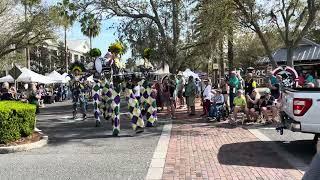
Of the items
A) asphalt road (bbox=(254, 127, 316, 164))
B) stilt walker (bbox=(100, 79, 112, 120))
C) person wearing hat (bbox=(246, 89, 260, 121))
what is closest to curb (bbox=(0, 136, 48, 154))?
stilt walker (bbox=(100, 79, 112, 120))

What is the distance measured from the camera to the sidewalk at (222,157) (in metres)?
7.94

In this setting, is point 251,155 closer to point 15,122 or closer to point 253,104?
point 15,122

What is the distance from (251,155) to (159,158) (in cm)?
176

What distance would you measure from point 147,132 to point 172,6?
535 inches

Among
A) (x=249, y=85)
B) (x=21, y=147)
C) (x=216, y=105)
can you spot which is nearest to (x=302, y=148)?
(x=216, y=105)

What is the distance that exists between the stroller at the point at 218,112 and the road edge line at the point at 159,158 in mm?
2994

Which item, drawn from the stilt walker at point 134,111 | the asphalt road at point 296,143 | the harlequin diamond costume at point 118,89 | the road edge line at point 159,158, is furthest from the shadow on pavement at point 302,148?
the harlequin diamond costume at point 118,89

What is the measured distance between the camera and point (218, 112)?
15867 mm

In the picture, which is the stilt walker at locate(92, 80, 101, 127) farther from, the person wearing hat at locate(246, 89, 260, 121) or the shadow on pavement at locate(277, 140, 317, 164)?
the shadow on pavement at locate(277, 140, 317, 164)

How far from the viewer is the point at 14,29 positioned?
108ft

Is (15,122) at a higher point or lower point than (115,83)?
lower

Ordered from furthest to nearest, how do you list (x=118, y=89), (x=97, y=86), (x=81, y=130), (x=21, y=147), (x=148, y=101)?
(x=97, y=86)
(x=81, y=130)
(x=148, y=101)
(x=118, y=89)
(x=21, y=147)

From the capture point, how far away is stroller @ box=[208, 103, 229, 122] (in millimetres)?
15883

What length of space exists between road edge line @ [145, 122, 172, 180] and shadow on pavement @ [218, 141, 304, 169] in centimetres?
106
